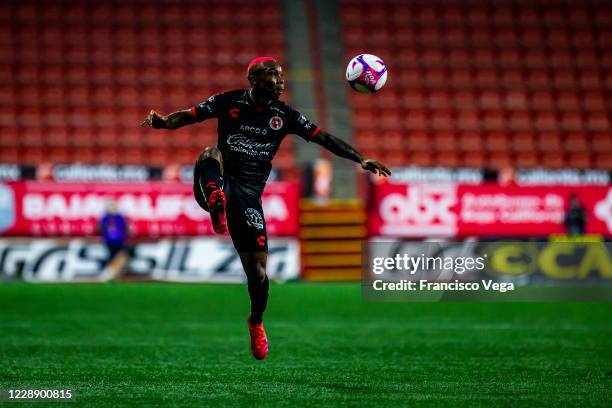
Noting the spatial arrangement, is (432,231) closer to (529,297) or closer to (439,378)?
(529,297)

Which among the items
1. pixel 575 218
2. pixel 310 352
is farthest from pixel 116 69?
pixel 310 352

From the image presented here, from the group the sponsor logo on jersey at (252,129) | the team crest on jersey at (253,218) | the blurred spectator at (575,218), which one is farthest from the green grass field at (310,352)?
the blurred spectator at (575,218)

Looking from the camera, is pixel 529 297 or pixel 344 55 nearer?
pixel 529 297

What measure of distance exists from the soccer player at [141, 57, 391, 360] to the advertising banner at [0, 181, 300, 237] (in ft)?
39.9

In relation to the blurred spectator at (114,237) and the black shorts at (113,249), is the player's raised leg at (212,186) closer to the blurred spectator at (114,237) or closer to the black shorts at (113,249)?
the blurred spectator at (114,237)

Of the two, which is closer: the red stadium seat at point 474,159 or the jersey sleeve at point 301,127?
the jersey sleeve at point 301,127

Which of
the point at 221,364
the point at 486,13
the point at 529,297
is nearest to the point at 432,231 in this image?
the point at 529,297

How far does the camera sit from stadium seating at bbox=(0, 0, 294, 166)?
23125 mm

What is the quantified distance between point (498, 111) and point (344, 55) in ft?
13.8

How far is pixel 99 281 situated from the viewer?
1953 centimetres

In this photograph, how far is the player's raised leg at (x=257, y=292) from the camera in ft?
24.6

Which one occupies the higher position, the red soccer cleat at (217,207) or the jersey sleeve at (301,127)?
the jersey sleeve at (301,127)

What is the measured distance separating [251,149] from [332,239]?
13208 mm

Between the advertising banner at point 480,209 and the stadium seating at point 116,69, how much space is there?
3097 mm
